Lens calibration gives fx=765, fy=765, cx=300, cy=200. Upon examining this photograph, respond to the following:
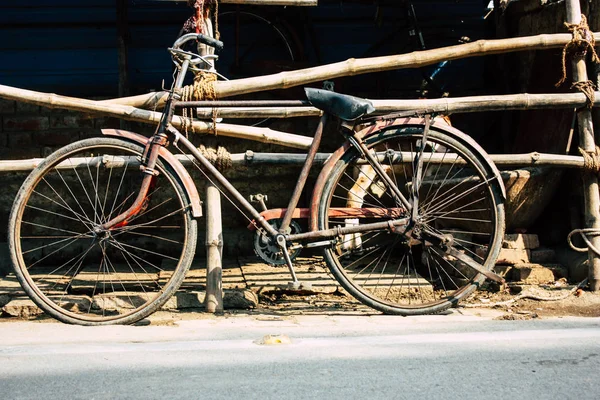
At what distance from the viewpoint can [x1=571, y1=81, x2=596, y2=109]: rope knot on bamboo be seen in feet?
15.8

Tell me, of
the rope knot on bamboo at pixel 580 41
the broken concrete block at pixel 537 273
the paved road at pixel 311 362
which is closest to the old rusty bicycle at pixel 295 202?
the paved road at pixel 311 362

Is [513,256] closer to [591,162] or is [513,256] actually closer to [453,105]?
[591,162]

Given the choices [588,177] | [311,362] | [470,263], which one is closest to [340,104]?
[470,263]

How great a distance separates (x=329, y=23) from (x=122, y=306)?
138 inches

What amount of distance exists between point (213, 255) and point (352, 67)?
1.42 m

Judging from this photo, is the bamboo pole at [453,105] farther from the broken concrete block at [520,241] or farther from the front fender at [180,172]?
the broken concrete block at [520,241]

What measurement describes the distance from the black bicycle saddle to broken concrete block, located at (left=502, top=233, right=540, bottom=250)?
1788 mm

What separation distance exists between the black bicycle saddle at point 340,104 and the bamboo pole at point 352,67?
406 millimetres

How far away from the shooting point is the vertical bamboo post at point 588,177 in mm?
4891

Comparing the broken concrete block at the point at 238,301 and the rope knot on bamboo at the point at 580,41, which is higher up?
the rope knot on bamboo at the point at 580,41

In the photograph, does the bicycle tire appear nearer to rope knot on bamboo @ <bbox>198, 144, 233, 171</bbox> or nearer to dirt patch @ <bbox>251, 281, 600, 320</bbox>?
dirt patch @ <bbox>251, 281, 600, 320</bbox>

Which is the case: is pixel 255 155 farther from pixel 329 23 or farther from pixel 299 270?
pixel 329 23

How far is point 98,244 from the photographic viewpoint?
539 centimetres

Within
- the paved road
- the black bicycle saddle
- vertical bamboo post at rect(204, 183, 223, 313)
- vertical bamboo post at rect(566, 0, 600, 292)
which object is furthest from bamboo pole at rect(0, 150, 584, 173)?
the paved road
